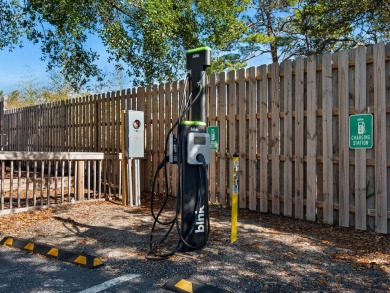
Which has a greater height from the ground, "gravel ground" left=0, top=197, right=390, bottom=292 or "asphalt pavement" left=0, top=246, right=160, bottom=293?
"gravel ground" left=0, top=197, right=390, bottom=292

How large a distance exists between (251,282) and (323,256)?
1.26 meters

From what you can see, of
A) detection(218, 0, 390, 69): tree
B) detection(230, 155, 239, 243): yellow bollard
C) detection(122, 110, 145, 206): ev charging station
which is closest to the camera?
detection(230, 155, 239, 243): yellow bollard

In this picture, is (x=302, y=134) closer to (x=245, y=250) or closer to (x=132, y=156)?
(x=245, y=250)

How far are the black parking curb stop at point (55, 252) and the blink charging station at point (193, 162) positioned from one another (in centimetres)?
66

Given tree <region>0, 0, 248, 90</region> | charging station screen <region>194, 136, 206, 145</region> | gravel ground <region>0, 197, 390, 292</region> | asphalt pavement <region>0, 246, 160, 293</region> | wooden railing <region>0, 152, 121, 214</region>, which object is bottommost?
asphalt pavement <region>0, 246, 160, 293</region>

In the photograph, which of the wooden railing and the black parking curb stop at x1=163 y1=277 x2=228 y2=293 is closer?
the black parking curb stop at x1=163 y1=277 x2=228 y2=293

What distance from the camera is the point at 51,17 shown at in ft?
31.8

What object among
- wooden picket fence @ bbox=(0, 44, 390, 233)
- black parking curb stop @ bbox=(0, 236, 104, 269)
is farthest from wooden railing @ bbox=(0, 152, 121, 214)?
black parking curb stop @ bbox=(0, 236, 104, 269)

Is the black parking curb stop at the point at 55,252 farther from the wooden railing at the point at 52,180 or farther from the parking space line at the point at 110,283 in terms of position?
the wooden railing at the point at 52,180

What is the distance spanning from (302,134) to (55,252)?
13.6 ft

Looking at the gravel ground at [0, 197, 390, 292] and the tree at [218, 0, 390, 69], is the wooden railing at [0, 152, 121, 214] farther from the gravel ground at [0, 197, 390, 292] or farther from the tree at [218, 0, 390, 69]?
the tree at [218, 0, 390, 69]

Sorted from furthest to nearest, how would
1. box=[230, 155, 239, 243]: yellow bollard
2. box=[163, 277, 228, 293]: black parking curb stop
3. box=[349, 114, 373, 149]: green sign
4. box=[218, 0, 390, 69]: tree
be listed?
box=[218, 0, 390, 69]: tree
box=[349, 114, 373, 149]: green sign
box=[230, 155, 239, 243]: yellow bollard
box=[163, 277, 228, 293]: black parking curb stop

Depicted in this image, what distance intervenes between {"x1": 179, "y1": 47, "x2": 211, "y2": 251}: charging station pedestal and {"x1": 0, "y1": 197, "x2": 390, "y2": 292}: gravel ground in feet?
0.91

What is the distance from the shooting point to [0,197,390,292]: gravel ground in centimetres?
350
